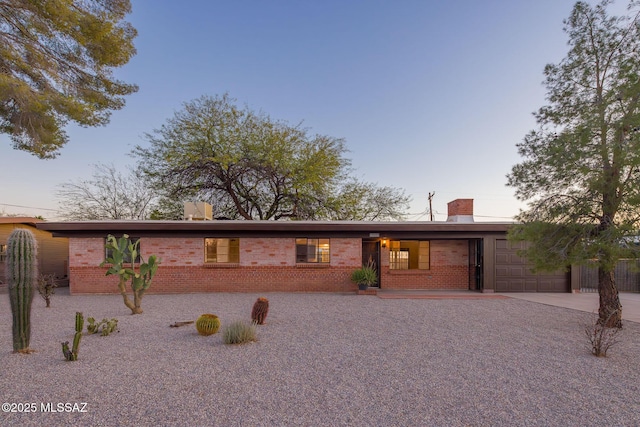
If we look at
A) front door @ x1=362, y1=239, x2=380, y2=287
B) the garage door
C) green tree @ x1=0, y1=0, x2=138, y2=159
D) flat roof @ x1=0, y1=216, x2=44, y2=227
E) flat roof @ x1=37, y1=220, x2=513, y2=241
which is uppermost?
green tree @ x1=0, y1=0, x2=138, y2=159

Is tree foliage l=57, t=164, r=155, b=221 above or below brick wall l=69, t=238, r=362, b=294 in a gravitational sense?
above

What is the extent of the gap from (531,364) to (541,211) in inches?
147

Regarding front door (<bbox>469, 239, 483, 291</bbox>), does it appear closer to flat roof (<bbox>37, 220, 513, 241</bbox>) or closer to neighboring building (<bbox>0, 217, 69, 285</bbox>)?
flat roof (<bbox>37, 220, 513, 241</bbox>)

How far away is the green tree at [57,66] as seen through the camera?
7.63 m

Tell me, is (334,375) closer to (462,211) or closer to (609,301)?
(609,301)

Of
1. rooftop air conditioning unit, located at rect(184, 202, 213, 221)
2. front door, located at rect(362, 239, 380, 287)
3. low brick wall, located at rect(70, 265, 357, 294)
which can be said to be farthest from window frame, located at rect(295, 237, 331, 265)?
rooftop air conditioning unit, located at rect(184, 202, 213, 221)

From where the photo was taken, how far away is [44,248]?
49.9 ft

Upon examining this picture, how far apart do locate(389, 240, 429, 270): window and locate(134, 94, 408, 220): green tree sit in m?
5.93

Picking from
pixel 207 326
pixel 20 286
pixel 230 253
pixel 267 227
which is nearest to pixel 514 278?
pixel 267 227

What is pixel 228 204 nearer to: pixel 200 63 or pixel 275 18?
pixel 200 63

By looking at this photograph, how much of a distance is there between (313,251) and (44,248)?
14.1 metres

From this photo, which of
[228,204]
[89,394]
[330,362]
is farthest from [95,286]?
[330,362]

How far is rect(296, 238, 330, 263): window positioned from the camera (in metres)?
11.9

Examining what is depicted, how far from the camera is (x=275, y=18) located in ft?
41.4
